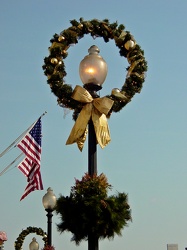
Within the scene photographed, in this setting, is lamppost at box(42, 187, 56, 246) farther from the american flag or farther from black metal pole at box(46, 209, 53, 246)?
the american flag

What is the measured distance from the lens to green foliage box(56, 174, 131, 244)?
834 cm

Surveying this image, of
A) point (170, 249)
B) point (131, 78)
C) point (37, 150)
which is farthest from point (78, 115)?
point (37, 150)

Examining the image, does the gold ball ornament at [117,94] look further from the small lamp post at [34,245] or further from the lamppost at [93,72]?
the small lamp post at [34,245]

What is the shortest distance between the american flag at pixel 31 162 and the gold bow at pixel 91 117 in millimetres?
Answer: 10319

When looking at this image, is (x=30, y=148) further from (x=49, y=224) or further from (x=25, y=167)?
(x=49, y=224)

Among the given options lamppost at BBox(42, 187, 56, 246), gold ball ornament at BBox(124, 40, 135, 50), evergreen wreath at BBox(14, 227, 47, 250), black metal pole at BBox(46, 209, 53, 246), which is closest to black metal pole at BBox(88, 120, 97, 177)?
gold ball ornament at BBox(124, 40, 135, 50)

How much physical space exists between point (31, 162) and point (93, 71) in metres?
10.7

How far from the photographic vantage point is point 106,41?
1035 centimetres

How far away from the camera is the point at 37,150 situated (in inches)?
785

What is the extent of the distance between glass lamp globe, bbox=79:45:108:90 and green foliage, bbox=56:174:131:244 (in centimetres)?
159

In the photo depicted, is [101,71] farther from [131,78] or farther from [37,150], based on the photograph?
[37,150]

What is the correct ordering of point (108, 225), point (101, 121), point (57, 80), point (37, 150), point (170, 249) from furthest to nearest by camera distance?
point (37, 150) < point (170, 249) < point (57, 80) < point (101, 121) < point (108, 225)

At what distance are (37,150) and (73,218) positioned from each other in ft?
38.1

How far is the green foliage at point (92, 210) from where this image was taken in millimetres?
8336
